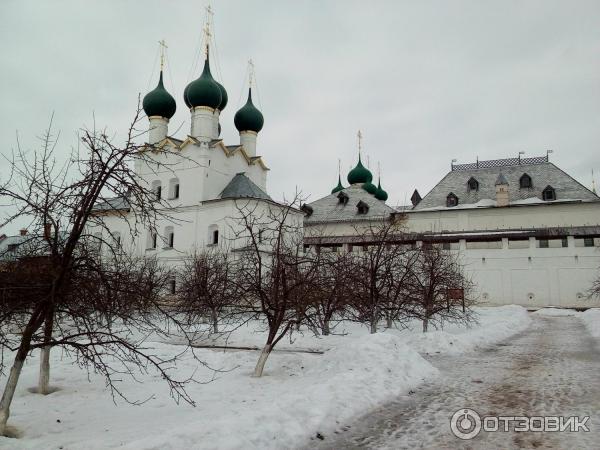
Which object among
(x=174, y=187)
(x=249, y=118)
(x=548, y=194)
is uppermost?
(x=249, y=118)

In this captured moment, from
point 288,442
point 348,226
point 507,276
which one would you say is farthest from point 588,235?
point 288,442

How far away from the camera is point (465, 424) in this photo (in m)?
5.82

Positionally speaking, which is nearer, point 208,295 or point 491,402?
point 491,402

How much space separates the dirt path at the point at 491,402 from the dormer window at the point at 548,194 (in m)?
30.4

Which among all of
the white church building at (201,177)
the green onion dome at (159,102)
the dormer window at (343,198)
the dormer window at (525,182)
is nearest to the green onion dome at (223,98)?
the white church building at (201,177)

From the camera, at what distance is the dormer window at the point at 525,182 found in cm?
4128

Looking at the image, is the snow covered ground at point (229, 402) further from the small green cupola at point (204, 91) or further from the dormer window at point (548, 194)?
the dormer window at point (548, 194)

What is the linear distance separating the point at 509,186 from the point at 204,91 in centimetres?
2714

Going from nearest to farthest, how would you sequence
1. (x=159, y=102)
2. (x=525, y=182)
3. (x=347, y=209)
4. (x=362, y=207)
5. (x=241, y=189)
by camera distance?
(x=241, y=189)
(x=159, y=102)
(x=525, y=182)
(x=362, y=207)
(x=347, y=209)

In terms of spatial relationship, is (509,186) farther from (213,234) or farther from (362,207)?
(213,234)

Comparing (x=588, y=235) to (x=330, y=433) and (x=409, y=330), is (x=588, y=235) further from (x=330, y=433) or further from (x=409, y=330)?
(x=330, y=433)

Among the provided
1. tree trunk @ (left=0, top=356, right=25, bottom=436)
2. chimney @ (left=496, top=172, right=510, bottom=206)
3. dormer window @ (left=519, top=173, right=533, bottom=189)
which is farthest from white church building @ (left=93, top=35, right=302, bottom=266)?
tree trunk @ (left=0, top=356, right=25, bottom=436)

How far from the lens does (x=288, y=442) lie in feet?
16.5

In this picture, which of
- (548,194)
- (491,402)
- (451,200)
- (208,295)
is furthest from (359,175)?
(491,402)
